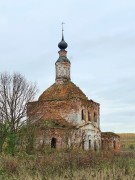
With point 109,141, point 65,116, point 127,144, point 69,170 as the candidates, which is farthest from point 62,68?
point 69,170

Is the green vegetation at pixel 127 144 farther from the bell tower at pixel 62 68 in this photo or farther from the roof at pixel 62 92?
the bell tower at pixel 62 68

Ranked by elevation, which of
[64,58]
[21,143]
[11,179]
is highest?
[64,58]

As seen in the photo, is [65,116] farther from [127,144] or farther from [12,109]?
[127,144]

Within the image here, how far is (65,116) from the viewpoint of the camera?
3966 cm

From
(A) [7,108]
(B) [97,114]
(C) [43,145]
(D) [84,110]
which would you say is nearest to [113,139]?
(B) [97,114]

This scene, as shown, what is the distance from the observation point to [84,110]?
134 feet

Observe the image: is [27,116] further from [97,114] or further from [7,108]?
[97,114]

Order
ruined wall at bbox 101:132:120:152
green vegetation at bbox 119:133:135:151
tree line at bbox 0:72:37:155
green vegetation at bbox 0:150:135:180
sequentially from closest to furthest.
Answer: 1. green vegetation at bbox 0:150:135:180
2. tree line at bbox 0:72:37:155
3. ruined wall at bbox 101:132:120:152
4. green vegetation at bbox 119:133:135:151

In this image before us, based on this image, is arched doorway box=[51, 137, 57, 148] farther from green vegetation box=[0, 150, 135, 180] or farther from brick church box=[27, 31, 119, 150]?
green vegetation box=[0, 150, 135, 180]

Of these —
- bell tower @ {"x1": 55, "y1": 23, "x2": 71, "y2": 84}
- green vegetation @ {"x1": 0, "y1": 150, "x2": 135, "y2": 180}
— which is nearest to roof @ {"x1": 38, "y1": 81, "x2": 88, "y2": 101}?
bell tower @ {"x1": 55, "y1": 23, "x2": 71, "y2": 84}

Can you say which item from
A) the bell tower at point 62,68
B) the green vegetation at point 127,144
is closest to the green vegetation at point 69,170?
the bell tower at point 62,68

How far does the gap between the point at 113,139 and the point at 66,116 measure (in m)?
8.01

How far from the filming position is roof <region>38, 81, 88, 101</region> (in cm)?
4016

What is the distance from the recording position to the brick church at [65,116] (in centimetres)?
3694
